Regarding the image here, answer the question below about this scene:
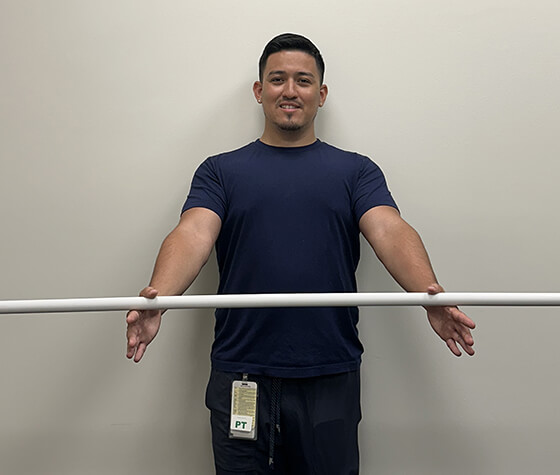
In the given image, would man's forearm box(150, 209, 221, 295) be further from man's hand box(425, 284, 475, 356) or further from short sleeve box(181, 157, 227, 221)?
man's hand box(425, 284, 475, 356)

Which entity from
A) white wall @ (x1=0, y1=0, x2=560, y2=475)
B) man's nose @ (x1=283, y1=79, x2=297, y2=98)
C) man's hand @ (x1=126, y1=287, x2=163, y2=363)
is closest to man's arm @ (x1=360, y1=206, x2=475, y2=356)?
white wall @ (x1=0, y1=0, x2=560, y2=475)

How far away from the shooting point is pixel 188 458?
5.07ft

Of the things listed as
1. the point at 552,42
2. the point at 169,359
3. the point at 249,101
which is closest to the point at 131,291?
the point at 169,359

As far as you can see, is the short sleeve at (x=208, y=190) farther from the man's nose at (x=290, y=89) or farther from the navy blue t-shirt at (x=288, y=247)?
the man's nose at (x=290, y=89)

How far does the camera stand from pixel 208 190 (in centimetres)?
138

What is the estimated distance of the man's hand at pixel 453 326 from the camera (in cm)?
112

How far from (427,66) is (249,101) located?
465mm

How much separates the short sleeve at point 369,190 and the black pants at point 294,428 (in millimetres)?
394

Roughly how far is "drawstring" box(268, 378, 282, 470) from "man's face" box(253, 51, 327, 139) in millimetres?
596

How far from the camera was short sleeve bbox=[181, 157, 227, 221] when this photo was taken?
135 cm

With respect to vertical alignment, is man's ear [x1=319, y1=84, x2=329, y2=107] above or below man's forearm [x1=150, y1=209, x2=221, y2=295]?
above

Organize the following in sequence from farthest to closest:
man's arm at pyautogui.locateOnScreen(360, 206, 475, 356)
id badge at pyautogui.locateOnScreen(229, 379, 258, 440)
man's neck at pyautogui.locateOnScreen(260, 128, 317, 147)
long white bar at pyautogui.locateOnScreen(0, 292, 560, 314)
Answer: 1. man's neck at pyautogui.locateOnScreen(260, 128, 317, 147)
2. id badge at pyautogui.locateOnScreen(229, 379, 258, 440)
3. man's arm at pyautogui.locateOnScreen(360, 206, 475, 356)
4. long white bar at pyautogui.locateOnScreen(0, 292, 560, 314)

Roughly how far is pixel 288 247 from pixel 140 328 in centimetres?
39

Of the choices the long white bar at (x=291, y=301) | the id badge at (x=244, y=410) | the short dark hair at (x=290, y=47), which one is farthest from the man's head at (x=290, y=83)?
the id badge at (x=244, y=410)
